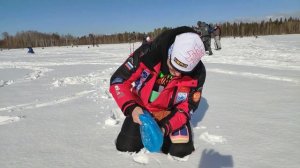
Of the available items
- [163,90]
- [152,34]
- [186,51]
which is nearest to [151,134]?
[163,90]

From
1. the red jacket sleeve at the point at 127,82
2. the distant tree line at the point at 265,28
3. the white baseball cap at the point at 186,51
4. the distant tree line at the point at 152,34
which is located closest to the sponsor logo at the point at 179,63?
the white baseball cap at the point at 186,51

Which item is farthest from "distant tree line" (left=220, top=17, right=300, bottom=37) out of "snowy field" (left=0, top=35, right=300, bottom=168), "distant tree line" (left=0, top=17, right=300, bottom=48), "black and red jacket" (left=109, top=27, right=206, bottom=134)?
"black and red jacket" (left=109, top=27, right=206, bottom=134)

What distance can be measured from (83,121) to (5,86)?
154 inches

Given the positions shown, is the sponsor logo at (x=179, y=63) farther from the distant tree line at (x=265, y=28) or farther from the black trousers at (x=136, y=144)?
the distant tree line at (x=265, y=28)

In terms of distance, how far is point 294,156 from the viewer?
2369mm

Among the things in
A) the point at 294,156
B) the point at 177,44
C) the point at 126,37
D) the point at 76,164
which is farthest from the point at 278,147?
the point at 126,37

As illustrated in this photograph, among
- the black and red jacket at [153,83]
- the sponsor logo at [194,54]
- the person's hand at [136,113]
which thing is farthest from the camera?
the black and red jacket at [153,83]

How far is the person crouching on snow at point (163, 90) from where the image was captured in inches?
96.2

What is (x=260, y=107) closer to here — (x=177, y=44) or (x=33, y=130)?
(x=177, y=44)

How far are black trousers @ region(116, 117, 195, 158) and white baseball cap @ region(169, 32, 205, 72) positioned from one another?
2.19 ft

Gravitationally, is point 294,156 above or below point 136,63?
below

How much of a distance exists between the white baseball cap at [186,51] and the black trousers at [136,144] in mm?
668

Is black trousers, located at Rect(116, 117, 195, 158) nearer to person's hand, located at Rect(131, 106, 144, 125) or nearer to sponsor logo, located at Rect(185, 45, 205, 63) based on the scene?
person's hand, located at Rect(131, 106, 144, 125)

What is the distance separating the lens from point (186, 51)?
2.26m
